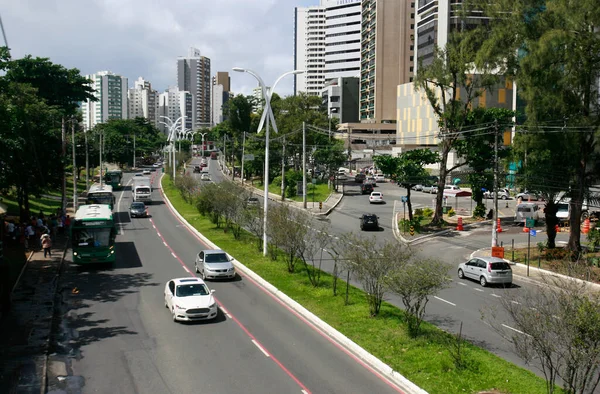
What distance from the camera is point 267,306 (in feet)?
77.5

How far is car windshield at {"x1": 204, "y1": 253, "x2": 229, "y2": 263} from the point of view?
29172 millimetres

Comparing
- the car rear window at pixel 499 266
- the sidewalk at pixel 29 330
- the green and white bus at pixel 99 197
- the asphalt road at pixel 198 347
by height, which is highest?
the green and white bus at pixel 99 197

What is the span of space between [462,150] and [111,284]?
35806 mm

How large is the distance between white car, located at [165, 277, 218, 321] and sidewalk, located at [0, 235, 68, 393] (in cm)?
435

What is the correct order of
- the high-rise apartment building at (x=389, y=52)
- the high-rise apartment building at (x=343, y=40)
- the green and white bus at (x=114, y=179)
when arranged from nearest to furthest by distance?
the green and white bus at (x=114, y=179)
the high-rise apartment building at (x=389, y=52)
the high-rise apartment building at (x=343, y=40)

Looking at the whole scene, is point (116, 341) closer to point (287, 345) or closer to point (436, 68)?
point (287, 345)

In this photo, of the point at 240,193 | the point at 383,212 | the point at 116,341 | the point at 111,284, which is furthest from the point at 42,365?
the point at 383,212

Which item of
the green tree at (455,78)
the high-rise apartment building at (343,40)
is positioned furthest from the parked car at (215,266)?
the high-rise apartment building at (343,40)

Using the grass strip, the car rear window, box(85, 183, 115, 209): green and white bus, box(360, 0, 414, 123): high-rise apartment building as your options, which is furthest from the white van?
box(360, 0, 414, 123): high-rise apartment building

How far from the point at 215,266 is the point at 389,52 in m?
114

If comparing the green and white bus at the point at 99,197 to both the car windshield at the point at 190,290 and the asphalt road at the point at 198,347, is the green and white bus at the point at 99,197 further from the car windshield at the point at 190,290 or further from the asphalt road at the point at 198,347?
the car windshield at the point at 190,290

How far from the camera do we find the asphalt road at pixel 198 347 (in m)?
14.8

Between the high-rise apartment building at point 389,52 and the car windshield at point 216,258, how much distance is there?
109 meters

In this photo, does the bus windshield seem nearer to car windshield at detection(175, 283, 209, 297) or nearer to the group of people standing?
the group of people standing
